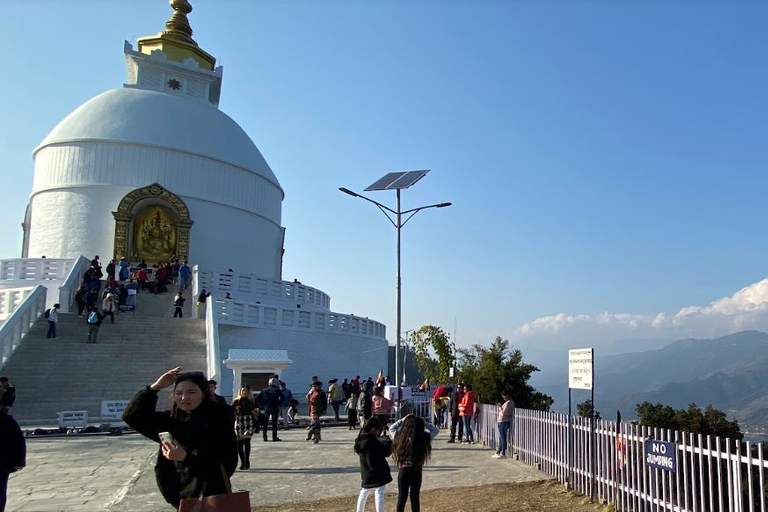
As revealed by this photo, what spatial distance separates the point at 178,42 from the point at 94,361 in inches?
989

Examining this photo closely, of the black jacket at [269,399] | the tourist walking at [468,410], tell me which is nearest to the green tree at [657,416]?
the tourist walking at [468,410]

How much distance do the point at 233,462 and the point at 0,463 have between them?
3337 mm

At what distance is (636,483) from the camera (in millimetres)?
7262

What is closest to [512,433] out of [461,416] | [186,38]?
[461,416]

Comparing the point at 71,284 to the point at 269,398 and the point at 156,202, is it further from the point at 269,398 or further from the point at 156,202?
the point at 269,398

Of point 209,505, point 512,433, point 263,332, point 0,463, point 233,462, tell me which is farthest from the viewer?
point 263,332

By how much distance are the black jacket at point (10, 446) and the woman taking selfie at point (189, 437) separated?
2899 mm

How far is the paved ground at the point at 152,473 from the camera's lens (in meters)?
8.13

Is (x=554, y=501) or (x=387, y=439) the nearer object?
(x=387, y=439)

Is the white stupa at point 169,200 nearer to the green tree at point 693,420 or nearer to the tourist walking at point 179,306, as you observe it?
the tourist walking at point 179,306

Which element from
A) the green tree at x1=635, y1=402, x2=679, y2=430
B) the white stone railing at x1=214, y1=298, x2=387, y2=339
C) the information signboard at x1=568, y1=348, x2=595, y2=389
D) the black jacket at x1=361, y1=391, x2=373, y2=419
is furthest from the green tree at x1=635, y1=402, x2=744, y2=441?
the information signboard at x1=568, y1=348, x2=595, y2=389

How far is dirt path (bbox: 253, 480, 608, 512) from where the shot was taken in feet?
25.1

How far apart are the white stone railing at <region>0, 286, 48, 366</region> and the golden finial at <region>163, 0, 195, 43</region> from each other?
22500 mm

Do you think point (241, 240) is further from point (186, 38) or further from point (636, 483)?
point (636, 483)
